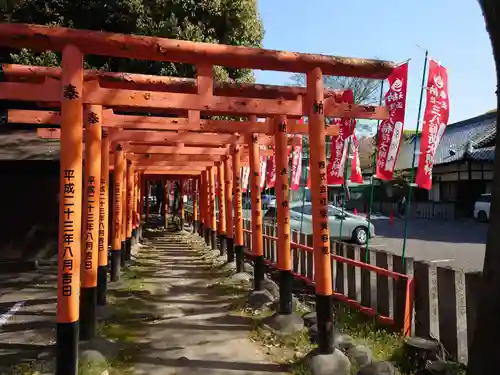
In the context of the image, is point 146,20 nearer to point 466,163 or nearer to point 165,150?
point 165,150

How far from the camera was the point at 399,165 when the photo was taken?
3472 centimetres

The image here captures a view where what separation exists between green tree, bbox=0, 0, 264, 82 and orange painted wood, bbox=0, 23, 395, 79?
26.6ft

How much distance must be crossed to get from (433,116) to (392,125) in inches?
27.6

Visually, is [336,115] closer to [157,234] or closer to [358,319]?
[358,319]

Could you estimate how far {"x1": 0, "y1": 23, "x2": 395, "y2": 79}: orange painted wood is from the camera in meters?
3.95

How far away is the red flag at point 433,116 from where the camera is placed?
19.8ft

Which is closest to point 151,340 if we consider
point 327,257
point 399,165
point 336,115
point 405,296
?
point 327,257

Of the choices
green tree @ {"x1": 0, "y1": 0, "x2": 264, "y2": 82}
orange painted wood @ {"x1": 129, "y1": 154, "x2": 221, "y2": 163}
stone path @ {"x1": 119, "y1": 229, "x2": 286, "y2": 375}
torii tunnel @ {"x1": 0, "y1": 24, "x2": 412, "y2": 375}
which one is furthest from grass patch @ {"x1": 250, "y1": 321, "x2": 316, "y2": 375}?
green tree @ {"x1": 0, "y1": 0, "x2": 264, "y2": 82}

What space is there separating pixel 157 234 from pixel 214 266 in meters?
10.2

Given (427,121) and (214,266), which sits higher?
(427,121)

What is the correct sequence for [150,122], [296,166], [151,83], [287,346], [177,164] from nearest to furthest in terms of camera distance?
1. [287,346]
2. [151,83]
3. [150,122]
4. [296,166]
5. [177,164]

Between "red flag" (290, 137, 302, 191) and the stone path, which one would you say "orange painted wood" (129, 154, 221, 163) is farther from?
the stone path

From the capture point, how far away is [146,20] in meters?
12.8

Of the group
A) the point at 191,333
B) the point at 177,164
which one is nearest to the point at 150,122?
the point at 191,333
